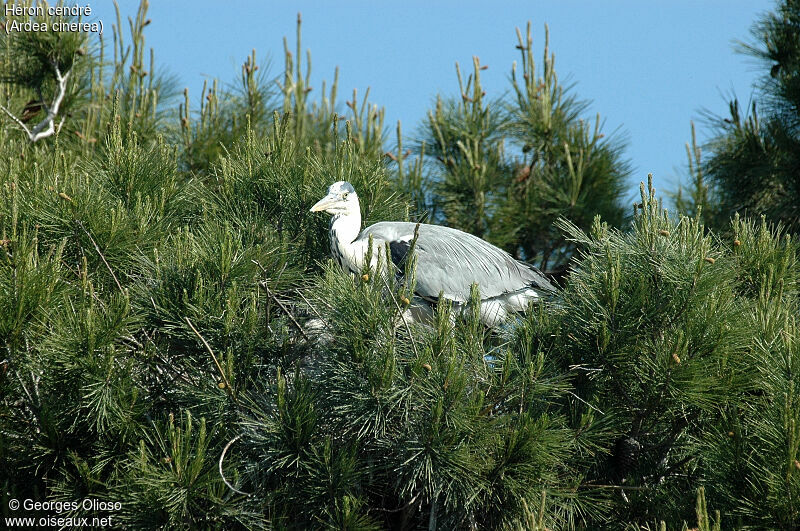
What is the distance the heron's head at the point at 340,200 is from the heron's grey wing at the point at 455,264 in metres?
0.15

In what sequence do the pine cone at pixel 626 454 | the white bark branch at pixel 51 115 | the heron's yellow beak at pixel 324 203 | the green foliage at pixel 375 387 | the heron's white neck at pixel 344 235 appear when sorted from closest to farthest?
the green foliage at pixel 375 387, the pine cone at pixel 626 454, the heron's yellow beak at pixel 324 203, the heron's white neck at pixel 344 235, the white bark branch at pixel 51 115

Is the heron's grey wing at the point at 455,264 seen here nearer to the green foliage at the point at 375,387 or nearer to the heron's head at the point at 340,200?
the heron's head at the point at 340,200

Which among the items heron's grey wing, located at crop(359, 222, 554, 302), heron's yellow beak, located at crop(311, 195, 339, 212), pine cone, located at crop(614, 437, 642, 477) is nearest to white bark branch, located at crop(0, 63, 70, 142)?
heron's yellow beak, located at crop(311, 195, 339, 212)

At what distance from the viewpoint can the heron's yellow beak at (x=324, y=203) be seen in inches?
182

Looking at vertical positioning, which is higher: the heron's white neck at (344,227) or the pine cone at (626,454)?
the heron's white neck at (344,227)

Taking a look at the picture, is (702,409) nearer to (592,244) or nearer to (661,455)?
(661,455)

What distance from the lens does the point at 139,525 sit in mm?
3314

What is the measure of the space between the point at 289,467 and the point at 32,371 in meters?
0.97

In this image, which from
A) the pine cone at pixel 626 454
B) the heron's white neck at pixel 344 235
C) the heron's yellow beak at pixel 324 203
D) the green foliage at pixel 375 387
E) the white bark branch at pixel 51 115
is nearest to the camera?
the green foliage at pixel 375 387

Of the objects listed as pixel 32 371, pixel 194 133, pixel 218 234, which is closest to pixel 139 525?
pixel 32 371

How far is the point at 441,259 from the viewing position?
4766 mm

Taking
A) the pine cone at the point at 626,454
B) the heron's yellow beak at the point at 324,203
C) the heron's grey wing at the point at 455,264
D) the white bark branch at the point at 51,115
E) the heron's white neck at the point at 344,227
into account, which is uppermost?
the white bark branch at the point at 51,115

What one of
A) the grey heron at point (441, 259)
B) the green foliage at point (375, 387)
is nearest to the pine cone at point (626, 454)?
the green foliage at point (375, 387)

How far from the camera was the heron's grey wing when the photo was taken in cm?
468
